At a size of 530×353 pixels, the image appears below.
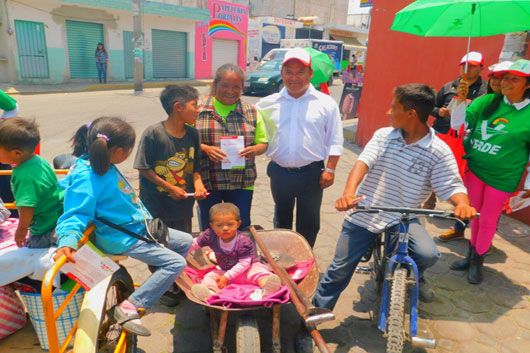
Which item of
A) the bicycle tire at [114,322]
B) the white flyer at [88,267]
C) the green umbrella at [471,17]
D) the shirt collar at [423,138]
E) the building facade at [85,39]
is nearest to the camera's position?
the white flyer at [88,267]

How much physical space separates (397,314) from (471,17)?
256cm

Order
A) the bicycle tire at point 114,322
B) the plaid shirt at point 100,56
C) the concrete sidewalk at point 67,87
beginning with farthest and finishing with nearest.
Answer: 1. the plaid shirt at point 100,56
2. the concrete sidewalk at point 67,87
3. the bicycle tire at point 114,322

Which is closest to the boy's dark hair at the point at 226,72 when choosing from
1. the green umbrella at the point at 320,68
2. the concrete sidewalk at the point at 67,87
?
the green umbrella at the point at 320,68

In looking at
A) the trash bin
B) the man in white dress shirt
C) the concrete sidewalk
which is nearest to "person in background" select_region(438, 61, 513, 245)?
the man in white dress shirt

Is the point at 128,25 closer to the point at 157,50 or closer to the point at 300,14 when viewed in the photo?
the point at 157,50

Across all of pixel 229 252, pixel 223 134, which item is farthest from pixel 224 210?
pixel 223 134

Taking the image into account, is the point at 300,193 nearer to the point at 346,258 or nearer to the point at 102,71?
the point at 346,258

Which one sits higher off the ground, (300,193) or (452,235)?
(300,193)

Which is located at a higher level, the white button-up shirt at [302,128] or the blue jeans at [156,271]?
the white button-up shirt at [302,128]

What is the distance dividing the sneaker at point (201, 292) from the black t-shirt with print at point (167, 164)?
873 mm

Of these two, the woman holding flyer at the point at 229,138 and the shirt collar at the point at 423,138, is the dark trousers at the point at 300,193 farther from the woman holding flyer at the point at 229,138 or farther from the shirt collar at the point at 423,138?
the shirt collar at the point at 423,138

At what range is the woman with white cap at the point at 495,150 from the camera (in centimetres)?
330

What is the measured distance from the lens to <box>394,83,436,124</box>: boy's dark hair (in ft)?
8.32

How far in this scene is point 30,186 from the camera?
225 centimetres
